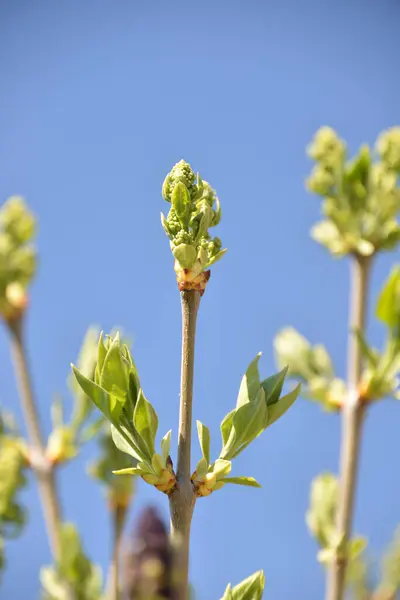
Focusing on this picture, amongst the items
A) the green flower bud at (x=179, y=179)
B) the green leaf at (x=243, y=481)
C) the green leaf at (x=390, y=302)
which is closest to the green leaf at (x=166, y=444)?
the green leaf at (x=243, y=481)

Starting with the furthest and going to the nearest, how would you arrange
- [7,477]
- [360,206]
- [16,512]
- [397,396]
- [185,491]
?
1. [360,206]
2. [7,477]
3. [16,512]
4. [397,396]
5. [185,491]

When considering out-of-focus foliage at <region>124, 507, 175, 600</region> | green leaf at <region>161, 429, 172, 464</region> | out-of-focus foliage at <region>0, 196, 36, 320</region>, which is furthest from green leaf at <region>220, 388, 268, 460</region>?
out-of-focus foliage at <region>0, 196, 36, 320</region>

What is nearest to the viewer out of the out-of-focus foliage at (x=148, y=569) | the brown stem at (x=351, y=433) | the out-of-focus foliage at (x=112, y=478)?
the out-of-focus foliage at (x=148, y=569)

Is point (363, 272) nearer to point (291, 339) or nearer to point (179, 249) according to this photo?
point (291, 339)

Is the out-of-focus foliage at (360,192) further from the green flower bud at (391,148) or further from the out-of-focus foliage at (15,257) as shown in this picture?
the out-of-focus foliage at (15,257)

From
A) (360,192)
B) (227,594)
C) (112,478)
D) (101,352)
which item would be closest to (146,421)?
(101,352)

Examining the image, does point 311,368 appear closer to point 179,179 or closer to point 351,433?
point 351,433

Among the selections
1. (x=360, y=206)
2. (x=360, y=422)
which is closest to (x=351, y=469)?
(x=360, y=422)
